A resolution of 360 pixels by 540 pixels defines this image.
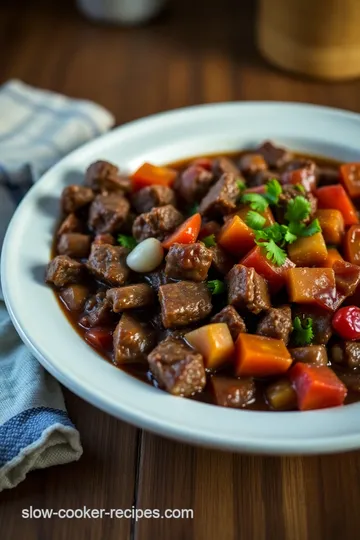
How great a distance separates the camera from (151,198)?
358cm

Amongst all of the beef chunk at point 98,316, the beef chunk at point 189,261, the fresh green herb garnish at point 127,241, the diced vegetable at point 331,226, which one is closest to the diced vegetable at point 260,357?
the beef chunk at point 189,261

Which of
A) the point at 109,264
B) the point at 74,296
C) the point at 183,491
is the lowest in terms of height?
the point at 183,491

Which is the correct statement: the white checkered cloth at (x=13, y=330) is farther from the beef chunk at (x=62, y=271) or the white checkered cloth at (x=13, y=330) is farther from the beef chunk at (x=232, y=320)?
the beef chunk at (x=232, y=320)

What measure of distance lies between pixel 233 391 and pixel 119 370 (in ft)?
1.60

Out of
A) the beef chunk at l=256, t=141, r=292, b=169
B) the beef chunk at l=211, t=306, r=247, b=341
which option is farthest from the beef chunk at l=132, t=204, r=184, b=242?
the beef chunk at l=256, t=141, r=292, b=169

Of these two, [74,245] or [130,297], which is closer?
[130,297]

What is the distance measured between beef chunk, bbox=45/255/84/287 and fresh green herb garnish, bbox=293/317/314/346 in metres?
1.07

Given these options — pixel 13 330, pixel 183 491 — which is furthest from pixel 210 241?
pixel 183 491

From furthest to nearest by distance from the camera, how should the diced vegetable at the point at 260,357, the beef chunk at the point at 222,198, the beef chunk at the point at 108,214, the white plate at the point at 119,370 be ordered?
the beef chunk at the point at 108,214 < the beef chunk at the point at 222,198 < the diced vegetable at the point at 260,357 < the white plate at the point at 119,370

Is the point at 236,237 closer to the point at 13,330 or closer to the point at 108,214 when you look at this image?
the point at 108,214

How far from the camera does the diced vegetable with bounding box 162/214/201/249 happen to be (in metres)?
3.21

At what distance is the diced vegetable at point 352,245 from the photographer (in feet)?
10.6

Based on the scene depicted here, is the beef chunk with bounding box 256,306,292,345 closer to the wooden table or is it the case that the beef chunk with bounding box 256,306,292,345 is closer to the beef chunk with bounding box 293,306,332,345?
the beef chunk with bounding box 293,306,332,345

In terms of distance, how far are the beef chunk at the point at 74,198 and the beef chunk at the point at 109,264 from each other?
42cm
